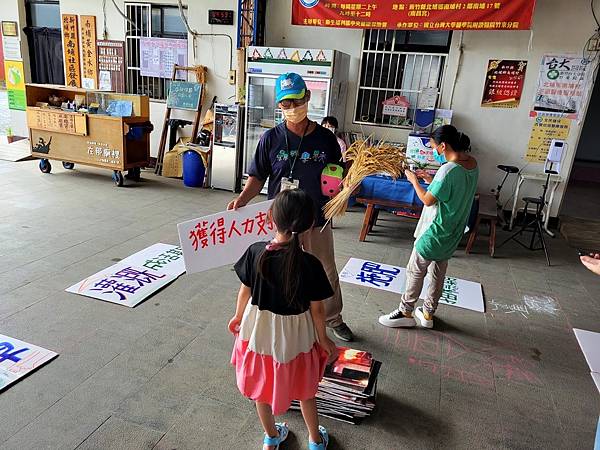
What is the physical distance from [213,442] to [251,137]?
4871mm

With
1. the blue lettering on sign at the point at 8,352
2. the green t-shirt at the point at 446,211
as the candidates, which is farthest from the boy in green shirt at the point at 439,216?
the blue lettering on sign at the point at 8,352

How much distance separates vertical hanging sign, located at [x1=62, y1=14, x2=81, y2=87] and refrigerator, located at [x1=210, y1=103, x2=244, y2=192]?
10.0 feet

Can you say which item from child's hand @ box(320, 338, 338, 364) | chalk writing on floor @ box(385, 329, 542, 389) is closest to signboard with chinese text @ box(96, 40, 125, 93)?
chalk writing on floor @ box(385, 329, 542, 389)

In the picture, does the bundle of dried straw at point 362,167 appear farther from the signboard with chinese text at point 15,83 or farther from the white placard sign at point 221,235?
the signboard with chinese text at point 15,83

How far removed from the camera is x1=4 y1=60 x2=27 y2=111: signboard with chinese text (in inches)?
306

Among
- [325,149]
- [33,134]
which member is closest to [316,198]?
[325,149]

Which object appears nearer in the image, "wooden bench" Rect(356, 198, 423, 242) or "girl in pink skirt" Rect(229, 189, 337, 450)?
"girl in pink skirt" Rect(229, 189, 337, 450)

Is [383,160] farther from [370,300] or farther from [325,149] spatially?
[370,300]

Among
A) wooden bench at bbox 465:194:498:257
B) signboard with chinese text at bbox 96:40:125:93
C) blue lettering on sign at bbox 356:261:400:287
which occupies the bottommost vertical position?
blue lettering on sign at bbox 356:261:400:287

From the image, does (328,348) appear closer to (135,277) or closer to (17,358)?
(17,358)

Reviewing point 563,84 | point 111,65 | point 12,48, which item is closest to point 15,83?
point 12,48

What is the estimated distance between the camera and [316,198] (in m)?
2.26

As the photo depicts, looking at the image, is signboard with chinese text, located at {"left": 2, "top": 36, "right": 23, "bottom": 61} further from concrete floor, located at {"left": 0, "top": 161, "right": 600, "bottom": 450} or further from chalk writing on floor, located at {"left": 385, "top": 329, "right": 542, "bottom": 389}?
chalk writing on floor, located at {"left": 385, "top": 329, "right": 542, "bottom": 389}

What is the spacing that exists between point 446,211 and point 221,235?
4.45ft
